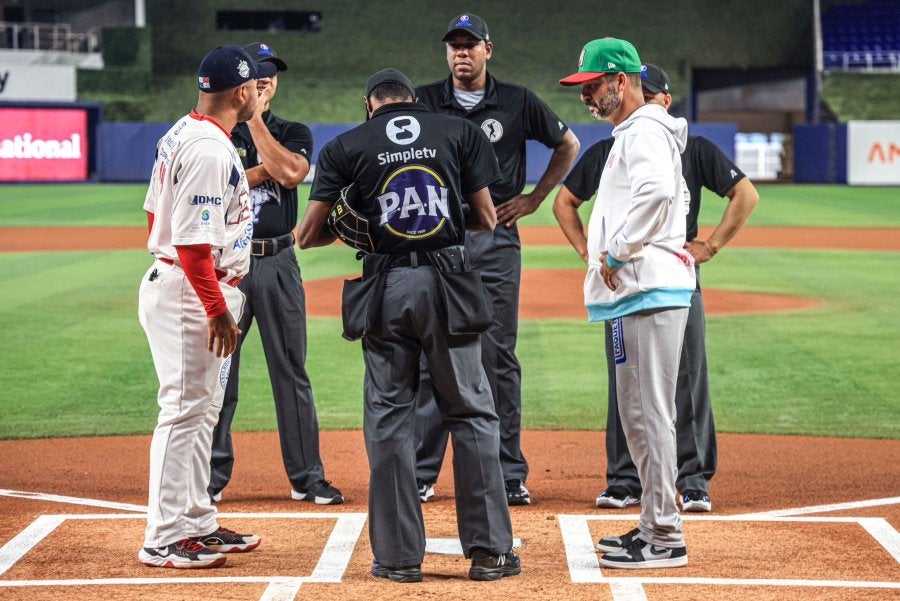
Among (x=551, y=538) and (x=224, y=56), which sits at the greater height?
(x=224, y=56)

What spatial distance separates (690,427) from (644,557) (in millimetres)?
1415

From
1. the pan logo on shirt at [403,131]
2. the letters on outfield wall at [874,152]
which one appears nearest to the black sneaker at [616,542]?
the pan logo on shirt at [403,131]

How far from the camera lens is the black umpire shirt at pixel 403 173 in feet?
15.4

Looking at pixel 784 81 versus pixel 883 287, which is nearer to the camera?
pixel 883 287

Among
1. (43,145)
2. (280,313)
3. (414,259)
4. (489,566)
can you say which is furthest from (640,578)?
(43,145)

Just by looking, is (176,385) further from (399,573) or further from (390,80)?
(390,80)

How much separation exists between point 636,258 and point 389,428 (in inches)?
46.7

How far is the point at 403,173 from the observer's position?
15.4 ft

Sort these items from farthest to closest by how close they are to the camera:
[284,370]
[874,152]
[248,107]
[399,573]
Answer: [874,152] → [284,370] → [248,107] → [399,573]

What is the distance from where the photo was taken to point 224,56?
4.85 metres

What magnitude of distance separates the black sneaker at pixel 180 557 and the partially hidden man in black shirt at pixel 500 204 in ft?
4.95

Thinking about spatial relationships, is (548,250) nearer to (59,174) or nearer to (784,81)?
(59,174)

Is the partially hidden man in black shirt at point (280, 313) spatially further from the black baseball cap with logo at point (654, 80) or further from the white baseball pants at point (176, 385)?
the black baseball cap with logo at point (654, 80)

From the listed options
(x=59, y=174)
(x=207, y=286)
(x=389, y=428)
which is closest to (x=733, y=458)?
(x=389, y=428)
